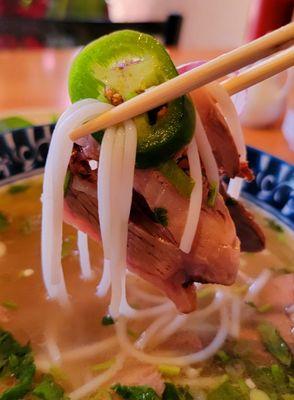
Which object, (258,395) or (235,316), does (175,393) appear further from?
(235,316)

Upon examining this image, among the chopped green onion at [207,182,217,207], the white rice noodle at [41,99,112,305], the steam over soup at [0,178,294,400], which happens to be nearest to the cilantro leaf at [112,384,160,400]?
the steam over soup at [0,178,294,400]

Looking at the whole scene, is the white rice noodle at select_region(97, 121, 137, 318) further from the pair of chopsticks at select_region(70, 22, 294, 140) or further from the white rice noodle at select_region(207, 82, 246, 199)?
the white rice noodle at select_region(207, 82, 246, 199)

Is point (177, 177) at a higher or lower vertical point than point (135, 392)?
higher

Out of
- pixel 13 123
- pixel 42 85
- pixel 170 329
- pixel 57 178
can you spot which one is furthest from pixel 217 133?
pixel 42 85

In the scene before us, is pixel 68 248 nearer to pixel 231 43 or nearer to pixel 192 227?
pixel 192 227

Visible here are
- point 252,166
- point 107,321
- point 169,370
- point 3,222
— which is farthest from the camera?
point 252,166

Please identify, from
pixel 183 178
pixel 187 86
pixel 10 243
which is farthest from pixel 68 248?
pixel 187 86
